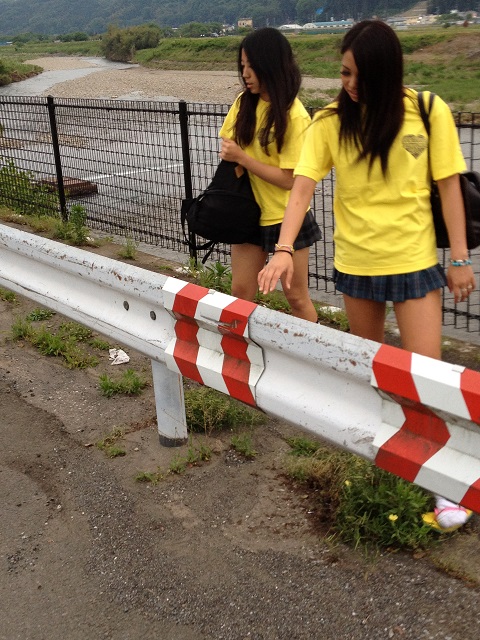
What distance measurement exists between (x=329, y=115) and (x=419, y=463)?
4.52 ft

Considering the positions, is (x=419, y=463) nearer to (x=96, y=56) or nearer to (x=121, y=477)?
(x=121, y=477)

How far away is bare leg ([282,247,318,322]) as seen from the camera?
177 inches

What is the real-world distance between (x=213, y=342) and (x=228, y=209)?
1.06 m

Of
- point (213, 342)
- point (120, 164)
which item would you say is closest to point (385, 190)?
point (213, 342)

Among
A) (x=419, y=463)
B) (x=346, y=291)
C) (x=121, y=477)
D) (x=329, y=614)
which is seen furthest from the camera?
(x=121, y=477)

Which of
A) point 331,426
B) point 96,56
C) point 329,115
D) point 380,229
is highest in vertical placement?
point 329,115

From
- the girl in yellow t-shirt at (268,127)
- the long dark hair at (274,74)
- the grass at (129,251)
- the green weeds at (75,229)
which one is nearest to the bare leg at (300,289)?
the girl in yellow t-shirt at (268,127)

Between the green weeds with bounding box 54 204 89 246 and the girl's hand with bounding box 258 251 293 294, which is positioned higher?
the girl's hand with bounding box 258 251 293 294

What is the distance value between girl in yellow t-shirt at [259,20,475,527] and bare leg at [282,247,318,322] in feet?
3.35

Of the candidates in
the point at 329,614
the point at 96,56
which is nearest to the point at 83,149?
the point at 329,614

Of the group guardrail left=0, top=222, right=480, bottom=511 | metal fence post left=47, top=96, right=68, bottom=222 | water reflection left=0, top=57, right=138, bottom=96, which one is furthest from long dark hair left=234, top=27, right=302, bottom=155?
water reflection left=0, top=57, right=138, bottom=96

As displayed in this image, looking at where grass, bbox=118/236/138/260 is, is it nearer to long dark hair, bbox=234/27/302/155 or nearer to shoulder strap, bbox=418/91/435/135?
long dark hair, bbox=234/27/302/155

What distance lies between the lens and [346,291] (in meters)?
3.46

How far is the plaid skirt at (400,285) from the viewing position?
329 cm
